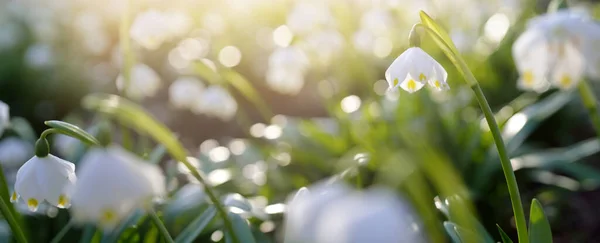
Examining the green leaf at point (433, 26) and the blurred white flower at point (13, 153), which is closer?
the green leaf at point (433, 26)

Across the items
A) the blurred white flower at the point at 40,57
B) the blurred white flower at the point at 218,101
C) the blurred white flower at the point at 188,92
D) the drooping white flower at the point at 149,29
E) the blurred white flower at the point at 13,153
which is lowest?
the blurred white flower at the point at 13,153

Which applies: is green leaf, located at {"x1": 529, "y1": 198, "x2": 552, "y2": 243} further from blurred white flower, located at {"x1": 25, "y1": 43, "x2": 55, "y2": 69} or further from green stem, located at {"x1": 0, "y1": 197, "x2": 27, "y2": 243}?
blurred white flower, located at {"x1": 25, "y1": 43, "x2": 55, "y2": 69}

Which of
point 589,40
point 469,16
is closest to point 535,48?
point 589,40

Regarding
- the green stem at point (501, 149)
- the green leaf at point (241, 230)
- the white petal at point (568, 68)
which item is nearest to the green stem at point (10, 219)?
the green leaf at point (241, 230)

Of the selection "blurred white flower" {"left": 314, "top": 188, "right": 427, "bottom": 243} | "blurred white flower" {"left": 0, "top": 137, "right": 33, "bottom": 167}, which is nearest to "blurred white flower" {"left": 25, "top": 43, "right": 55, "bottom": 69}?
"blurred white flower" {"left": 0, "top": 137, "right": 33, "bottom": 167}

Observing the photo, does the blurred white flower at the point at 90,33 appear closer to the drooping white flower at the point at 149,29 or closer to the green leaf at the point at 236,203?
the drooping white flower at the point at 149,29

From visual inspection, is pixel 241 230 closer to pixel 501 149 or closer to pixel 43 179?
pixel 43 179

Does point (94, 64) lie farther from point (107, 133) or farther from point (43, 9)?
point (107, 133)
